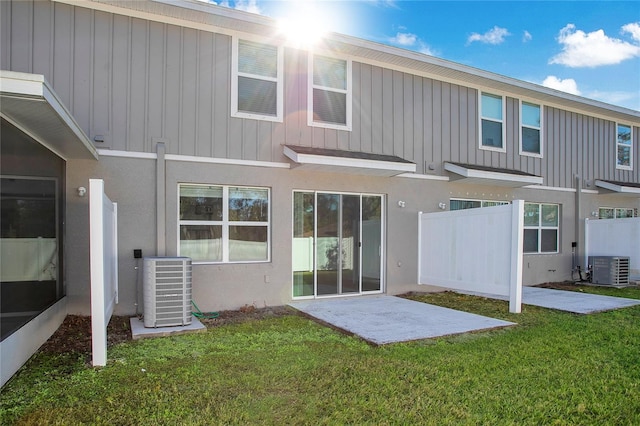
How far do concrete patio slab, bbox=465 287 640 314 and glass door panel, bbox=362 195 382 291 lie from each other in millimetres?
2280

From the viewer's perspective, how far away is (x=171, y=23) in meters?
7.55

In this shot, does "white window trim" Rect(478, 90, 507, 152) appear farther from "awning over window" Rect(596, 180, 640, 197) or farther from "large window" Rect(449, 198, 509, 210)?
"awning over window" Rect(596, 180, 640, 197)

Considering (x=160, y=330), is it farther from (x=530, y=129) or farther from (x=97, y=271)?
(x=530, y=129)

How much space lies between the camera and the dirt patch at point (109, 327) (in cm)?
535

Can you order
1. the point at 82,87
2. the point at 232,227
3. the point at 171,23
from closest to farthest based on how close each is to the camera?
1. the point at 82,87
2. the point at 171,23
3. the point at 232,227

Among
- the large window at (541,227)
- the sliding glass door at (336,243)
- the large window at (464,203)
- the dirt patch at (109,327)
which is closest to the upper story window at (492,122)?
the large window at (464,203)

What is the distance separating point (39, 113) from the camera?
4.30m

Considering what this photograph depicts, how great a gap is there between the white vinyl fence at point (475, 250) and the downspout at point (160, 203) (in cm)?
560

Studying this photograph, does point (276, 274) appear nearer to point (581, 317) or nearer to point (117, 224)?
point (117, 224)

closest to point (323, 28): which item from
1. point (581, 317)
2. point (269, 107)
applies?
point (269, 107)

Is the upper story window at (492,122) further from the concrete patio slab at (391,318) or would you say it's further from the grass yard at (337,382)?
the grass yard at (337,382)

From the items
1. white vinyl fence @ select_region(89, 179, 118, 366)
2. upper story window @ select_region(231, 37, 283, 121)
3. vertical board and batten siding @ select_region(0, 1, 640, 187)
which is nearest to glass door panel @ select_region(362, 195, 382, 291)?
vertical board and batten siding @ select_region(0, 1, 640, 187)

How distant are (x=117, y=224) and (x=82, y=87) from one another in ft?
7.46

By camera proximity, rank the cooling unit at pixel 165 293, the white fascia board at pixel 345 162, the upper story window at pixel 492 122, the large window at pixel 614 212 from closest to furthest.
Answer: the cooling unit at pixel 165 293
the white fascia board at pixel 345 162
the upper story window at pixel 492 122
the large window at pixel 614 212
